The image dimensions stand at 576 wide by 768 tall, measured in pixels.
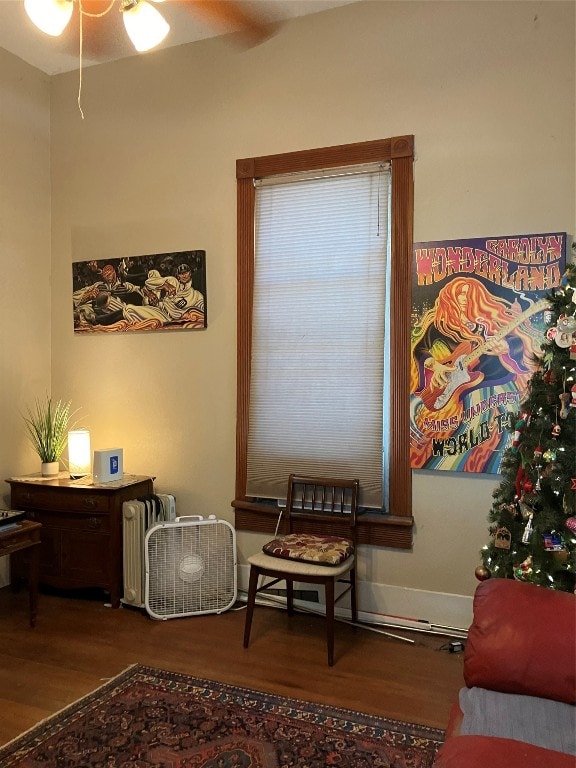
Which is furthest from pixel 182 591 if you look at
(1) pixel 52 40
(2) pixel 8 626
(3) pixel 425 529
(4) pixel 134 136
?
(1) pixel 52 40

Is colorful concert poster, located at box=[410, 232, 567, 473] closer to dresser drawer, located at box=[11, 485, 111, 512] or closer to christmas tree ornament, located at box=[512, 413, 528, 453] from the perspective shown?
christmas tree ornament, located at box=[512, 413, 528, 453]

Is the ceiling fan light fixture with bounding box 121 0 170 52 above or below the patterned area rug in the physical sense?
above

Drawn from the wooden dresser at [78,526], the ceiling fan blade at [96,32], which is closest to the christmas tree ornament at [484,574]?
the wooden dresser at [78,526]

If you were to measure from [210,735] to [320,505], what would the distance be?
1564 mm

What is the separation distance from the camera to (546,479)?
2.63 m

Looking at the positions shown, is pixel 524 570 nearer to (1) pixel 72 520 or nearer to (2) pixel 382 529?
(2) pixel 382 529

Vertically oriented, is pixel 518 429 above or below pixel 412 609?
above

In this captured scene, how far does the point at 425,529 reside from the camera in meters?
3.68

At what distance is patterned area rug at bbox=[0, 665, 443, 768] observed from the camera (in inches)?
94.2

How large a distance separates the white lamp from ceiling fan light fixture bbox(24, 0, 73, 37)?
2384 mm

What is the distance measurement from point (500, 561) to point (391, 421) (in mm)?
1148

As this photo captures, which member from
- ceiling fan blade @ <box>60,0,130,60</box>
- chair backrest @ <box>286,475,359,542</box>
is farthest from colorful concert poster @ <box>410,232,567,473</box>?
ceiling fan blade @ <box>60,0,130,60</box>

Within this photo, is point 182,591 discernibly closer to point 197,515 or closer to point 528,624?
point 197,515

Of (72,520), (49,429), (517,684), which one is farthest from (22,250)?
(517,684)
